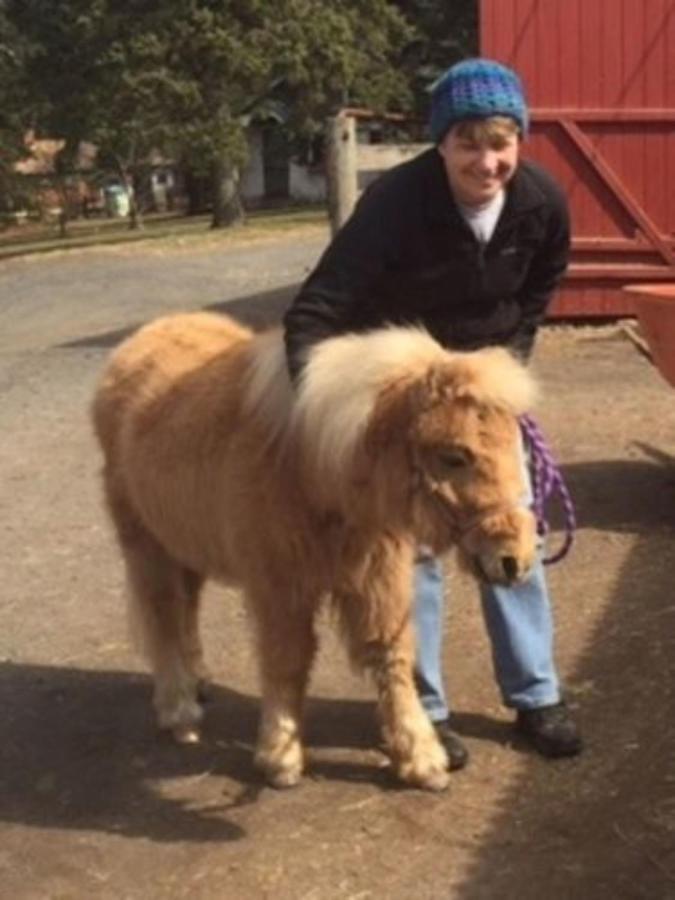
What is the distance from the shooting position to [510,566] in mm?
3443

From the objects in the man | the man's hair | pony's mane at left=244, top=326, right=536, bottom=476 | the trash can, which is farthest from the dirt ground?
the trash can

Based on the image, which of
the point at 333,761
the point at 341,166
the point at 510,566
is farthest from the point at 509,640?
the point at 341,166

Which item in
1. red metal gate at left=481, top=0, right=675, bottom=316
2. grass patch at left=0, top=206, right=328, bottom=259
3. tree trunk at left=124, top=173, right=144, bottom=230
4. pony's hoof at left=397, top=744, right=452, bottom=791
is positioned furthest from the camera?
tree trunk at left=124, top=173, right=144, bottom=230

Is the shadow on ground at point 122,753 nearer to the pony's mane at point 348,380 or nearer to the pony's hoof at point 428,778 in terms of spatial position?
the pony's hoof at point 428,778

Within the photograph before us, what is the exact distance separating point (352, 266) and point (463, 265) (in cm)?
34

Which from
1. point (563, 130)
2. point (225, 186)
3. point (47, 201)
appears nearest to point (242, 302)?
point (563, 130)

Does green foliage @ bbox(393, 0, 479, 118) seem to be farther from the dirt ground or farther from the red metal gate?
the dirt ground

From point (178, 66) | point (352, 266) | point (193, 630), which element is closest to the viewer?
point (352, 266)

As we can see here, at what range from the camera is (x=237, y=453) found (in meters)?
4.01

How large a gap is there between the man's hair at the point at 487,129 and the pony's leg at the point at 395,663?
1211 millimetres

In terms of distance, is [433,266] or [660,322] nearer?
[433,266]

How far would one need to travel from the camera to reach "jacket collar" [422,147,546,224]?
3.99 meters

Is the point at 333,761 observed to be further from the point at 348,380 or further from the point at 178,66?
the point at 178,66

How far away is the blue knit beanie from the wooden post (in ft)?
21.7
